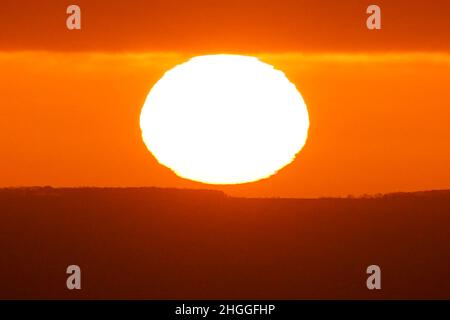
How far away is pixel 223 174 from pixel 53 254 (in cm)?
303

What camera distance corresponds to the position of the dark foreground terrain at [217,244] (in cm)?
1469

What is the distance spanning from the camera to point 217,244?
49.5 ft

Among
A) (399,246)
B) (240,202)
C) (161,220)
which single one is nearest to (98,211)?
(161,220)

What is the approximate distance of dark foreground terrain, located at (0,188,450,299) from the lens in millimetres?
14688

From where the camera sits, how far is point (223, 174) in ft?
55.5

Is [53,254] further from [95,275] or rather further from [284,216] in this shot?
[284,216]
